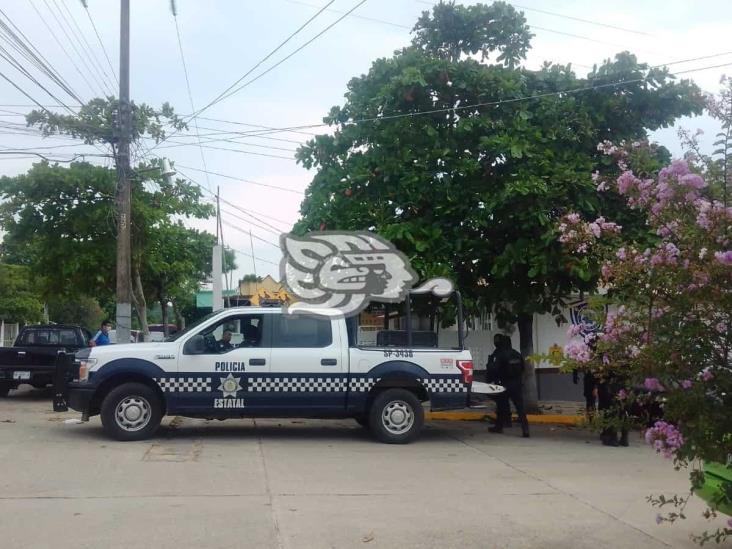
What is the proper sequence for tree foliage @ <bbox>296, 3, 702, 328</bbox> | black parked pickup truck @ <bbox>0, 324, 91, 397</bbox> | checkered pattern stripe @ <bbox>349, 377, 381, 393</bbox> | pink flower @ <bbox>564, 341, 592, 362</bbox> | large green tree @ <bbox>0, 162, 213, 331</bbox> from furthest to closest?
1. large green tree @ <bbox>0, 162, 213, 331</bbox>
2. black parked pickup truck @ <bbox>0, 324, 91, 397</bbox>
3. tree foliage @ <bbox>296, 3, 702, 328</bbox>
4. checkered pattern stripe @ <bbox>349, 377, 381, 393</bbox>
5. pink flower @ <bbox>564, 341, 592, 362</bbox>

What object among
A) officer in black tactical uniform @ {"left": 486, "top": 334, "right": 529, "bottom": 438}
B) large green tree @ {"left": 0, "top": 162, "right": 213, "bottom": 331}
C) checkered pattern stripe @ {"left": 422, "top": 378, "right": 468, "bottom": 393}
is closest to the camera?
checkered pattern stripe @ {"left": 422, "top": 378, "right": 468, "bottom": 393}

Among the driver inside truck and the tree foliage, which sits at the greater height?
the tree foliage

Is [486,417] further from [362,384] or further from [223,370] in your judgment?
[223,370]

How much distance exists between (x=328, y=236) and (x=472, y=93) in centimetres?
335

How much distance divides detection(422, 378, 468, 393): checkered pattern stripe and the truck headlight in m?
4.67

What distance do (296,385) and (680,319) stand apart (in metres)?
7.39

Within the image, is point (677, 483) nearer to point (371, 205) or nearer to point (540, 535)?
point (540, 535)

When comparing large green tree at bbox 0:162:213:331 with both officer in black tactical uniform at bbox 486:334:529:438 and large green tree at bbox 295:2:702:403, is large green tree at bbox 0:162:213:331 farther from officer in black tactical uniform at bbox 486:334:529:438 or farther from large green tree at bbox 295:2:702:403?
officer in black tactical uniform at bbox 486:334:529:438

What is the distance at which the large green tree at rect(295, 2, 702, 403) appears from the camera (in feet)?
40.5

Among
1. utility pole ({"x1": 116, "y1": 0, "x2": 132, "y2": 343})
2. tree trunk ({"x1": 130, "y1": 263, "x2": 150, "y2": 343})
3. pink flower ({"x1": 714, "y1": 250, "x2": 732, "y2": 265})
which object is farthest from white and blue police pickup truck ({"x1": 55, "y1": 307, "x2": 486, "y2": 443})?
tree trunk ({"x1": 130, "y1": 263, "x2": 150, "y2": 343})

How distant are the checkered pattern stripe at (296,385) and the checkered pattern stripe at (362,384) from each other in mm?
144

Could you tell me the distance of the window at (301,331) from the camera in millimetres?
11609

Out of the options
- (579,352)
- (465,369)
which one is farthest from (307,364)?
(579,352)

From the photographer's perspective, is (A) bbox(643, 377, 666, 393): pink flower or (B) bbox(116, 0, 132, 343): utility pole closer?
(A) bbox(643, 377, 666, 393): pink flower
